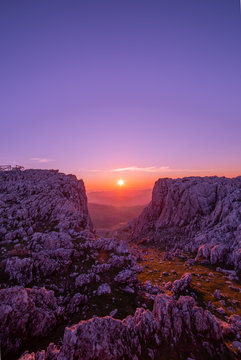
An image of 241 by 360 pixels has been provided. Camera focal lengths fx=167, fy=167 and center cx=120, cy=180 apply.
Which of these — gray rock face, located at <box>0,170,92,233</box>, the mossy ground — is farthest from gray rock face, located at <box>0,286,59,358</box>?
the mossy ground

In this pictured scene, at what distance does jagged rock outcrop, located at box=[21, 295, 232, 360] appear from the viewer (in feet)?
36.7

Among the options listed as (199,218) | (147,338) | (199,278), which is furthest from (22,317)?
(199,218)

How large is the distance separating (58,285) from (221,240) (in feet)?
106

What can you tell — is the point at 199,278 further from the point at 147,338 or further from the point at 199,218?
the point at 199,218

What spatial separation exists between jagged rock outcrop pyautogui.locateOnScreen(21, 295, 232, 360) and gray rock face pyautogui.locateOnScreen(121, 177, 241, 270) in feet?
69.7

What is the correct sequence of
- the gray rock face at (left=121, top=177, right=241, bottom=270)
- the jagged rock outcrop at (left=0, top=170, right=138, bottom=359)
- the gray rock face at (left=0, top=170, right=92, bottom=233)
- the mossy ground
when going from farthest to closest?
the gray rock face at (left=121, top=177, right=241, bottom=270) < the gray rock face at (left=0, top=170, right=92, bottom=233) < the mossy ground < the jagged rock outcrop at (left=0, top=170, right=138, bottom=359)

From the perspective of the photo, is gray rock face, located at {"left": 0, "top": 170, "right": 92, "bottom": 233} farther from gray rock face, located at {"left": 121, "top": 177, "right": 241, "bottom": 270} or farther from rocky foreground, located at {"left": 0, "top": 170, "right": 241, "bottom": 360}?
gray rock face, located at {"left": 121, "top": 177, "right": 241, "bottom": 270}

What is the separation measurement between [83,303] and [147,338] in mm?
9214

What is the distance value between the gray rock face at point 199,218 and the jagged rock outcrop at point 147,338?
21260 mm

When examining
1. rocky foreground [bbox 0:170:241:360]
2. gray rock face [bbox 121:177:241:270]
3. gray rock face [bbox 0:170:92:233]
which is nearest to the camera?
rocky foreground [bbox 0:170:241:360]

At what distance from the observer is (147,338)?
41.7 ft

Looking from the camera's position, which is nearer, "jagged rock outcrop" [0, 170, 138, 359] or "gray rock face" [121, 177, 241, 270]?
"jagged rock outcrop" [0, 170, 138, 359]

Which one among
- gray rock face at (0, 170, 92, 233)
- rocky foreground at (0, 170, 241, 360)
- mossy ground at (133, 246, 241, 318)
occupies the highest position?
gray rock face at (0, 170, 92, 233)

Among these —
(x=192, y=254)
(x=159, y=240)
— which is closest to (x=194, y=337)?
(x=192, y=254)
